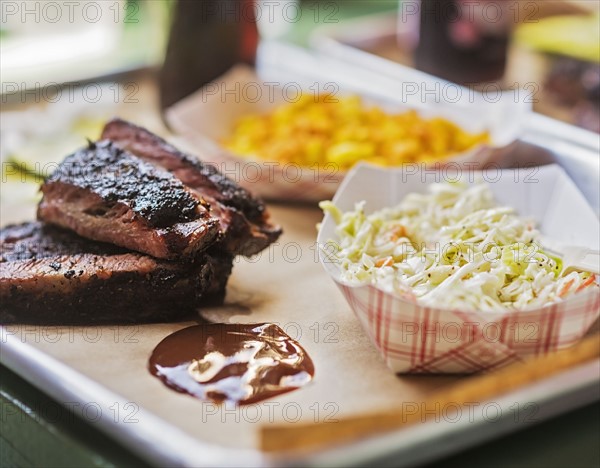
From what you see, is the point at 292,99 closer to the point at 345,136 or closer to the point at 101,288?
the point at 345,136

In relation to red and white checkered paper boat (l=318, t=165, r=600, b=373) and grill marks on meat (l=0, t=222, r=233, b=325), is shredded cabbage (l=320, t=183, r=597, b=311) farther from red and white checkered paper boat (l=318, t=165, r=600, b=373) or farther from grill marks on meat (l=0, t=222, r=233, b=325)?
grill marks on meat (l=0, t=222, r=233, b=325)

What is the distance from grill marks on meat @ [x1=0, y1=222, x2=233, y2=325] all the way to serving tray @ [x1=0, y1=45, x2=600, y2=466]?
41mm

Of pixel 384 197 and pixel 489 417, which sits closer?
pixel 489 417

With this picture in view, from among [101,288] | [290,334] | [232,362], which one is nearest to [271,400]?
[232,362]

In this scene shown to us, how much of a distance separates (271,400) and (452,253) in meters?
0.57

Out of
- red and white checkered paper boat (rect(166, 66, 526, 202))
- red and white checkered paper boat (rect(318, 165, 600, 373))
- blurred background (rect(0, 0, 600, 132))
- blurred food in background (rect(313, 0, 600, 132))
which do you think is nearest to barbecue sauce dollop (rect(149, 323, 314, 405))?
red and white checkered paper boat (rect(318, 165, 600, 373))

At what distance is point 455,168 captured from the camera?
2.67 m

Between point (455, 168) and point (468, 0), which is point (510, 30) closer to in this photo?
point (468, 0)

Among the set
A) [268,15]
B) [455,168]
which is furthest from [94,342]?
[268,15]

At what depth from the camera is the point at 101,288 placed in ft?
6.40

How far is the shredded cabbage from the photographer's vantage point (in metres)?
1.75

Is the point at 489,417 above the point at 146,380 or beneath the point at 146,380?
above

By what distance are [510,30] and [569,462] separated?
271 cm

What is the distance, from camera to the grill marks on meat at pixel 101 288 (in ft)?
6.38
